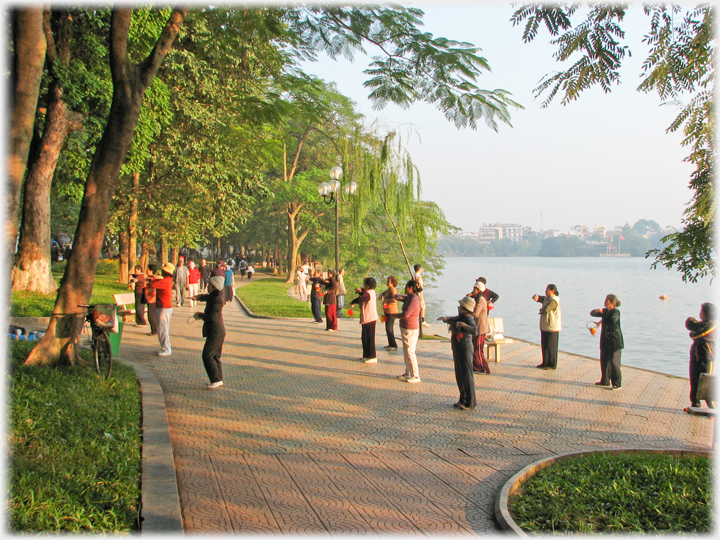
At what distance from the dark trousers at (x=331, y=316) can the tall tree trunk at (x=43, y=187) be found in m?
8.23

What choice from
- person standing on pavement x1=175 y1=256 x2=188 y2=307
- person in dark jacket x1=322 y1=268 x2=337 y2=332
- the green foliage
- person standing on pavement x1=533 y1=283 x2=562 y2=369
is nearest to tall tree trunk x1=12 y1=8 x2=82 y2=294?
person standing on pavement x1=175 y1=256 x2=188 y2=307

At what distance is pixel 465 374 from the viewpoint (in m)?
8.73

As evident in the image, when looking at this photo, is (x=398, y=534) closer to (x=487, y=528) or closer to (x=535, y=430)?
(x=487, y=528)

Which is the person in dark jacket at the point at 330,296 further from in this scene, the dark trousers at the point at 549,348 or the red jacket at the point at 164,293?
the dark trousers at the point at 549,348

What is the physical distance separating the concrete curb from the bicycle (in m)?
1.19

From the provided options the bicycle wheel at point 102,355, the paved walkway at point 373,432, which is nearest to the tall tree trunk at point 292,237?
the paved walkway at point 373,432

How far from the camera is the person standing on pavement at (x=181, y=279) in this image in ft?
72.6

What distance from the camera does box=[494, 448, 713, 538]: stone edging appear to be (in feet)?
15.5

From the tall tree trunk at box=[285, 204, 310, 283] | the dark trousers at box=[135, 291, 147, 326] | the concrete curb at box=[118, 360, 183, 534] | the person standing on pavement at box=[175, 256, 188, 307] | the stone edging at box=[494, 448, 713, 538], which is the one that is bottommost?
the stone edging at box=[494, 448, 713, 538]

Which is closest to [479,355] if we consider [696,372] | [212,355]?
[696,372]

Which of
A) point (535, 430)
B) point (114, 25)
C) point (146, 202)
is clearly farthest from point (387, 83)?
point (146, 202)

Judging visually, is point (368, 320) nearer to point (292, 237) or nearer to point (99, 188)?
point (99, 188)

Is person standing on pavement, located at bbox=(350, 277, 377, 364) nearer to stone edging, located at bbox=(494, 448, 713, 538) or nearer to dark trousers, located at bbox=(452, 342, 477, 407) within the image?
dark trousers, located at bbox=(452, 342, 477, 407)

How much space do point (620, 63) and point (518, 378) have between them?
264 inches
